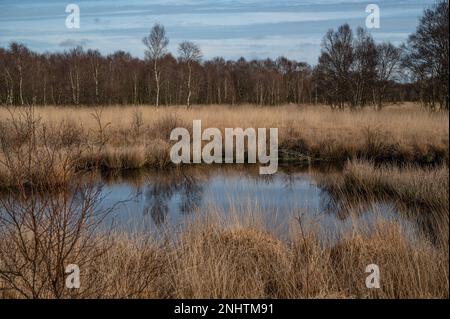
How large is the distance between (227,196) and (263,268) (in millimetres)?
1678

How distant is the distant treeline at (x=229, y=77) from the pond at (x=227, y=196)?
618cm

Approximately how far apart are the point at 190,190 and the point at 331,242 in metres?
4.27

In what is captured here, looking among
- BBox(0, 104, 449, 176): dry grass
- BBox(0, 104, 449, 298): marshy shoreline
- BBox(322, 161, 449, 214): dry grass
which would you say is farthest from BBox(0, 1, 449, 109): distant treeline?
BBox(0, 104, 449, 298): marshy shoreline

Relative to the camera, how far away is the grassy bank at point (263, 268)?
10.1 feet

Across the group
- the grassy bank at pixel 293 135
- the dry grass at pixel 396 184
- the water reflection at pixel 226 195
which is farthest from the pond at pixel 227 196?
the grassy bank at pixel 293 135

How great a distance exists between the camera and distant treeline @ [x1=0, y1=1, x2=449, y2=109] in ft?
68.5

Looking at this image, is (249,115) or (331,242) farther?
(249,115)

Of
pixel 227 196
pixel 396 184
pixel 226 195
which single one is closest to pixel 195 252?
pixel 227 196

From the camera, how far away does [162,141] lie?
11609mm

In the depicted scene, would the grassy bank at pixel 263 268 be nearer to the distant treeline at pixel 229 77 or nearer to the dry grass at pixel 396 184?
the dry grass at pixel 396 184

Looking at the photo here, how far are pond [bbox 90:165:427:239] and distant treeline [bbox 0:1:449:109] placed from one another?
6.18 m

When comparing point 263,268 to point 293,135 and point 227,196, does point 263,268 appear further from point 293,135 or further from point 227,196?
point 293,135
